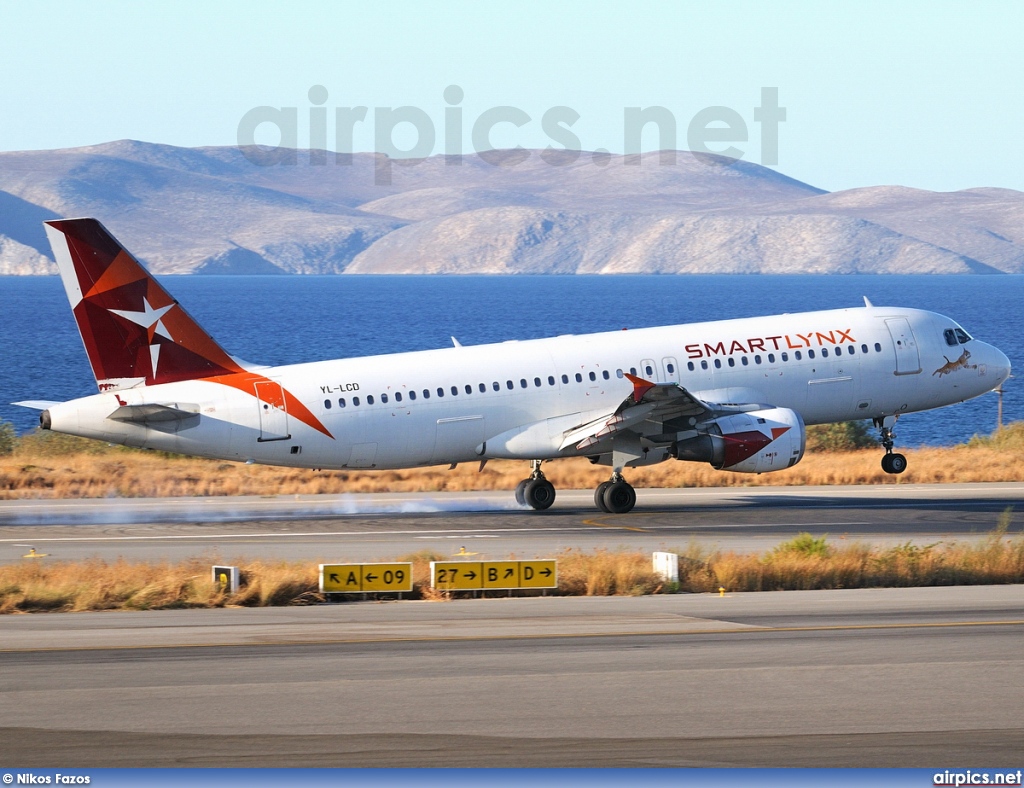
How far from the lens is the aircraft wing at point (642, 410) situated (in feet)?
111

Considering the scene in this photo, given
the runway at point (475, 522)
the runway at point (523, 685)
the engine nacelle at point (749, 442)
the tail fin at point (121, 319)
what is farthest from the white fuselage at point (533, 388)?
the runway at point (523, 685)

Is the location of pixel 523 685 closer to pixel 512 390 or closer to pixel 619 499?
pixel 512 390

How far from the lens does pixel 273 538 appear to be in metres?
32.5

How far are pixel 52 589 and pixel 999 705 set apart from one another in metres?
14.9

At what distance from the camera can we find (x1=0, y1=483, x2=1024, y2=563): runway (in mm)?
30859

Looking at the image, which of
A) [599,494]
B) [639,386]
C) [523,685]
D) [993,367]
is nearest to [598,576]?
[523,685]

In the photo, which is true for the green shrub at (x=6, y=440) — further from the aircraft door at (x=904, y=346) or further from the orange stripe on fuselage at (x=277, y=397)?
the aircraft door at (x=904, y=346)

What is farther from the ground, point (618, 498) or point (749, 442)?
point (749, 442)

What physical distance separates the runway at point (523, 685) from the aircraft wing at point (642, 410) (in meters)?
11.2

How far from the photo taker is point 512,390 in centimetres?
3581

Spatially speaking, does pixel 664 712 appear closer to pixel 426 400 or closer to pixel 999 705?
pixel 999 705

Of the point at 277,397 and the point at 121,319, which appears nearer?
the point at 121,319

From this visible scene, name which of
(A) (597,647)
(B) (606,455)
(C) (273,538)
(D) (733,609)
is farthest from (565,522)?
(A) (597,647)

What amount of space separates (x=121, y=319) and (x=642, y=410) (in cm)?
1205
